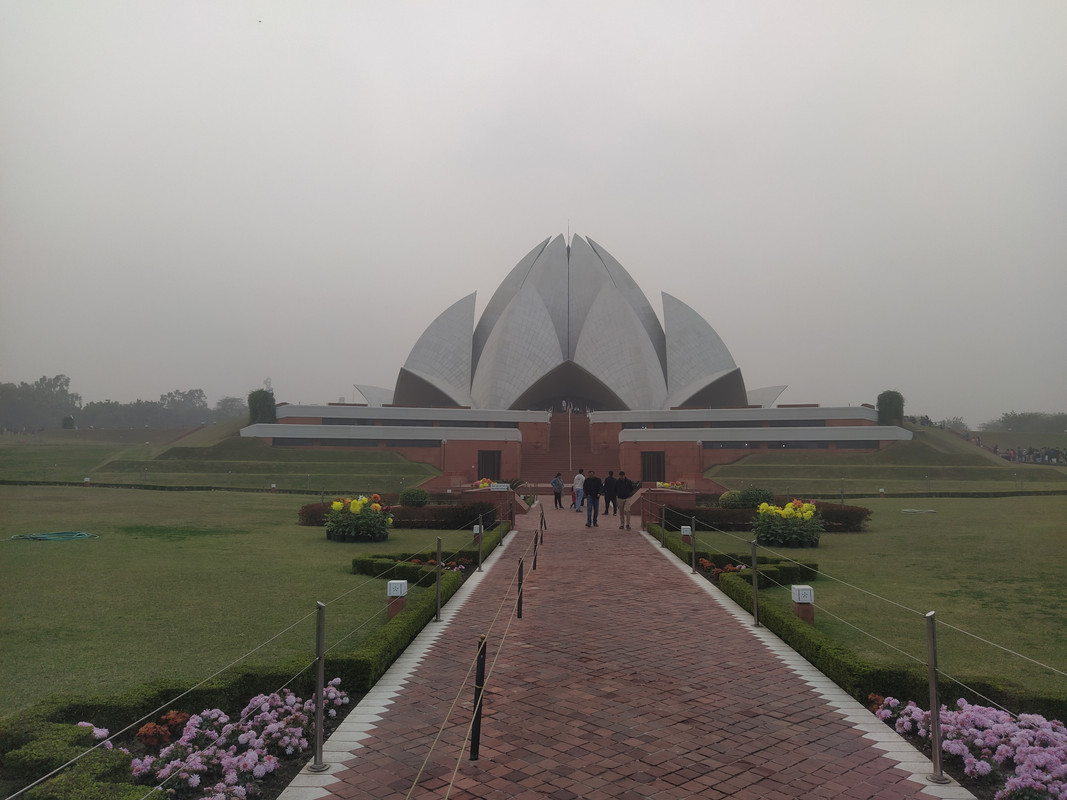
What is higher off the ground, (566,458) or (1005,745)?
(566,458)

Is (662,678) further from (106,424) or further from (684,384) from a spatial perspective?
(106,424)

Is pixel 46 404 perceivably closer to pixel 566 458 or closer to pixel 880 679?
pixel 566 458

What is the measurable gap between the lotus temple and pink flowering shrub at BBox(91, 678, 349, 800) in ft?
44.3

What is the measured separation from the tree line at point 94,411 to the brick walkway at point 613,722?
12.6 meters

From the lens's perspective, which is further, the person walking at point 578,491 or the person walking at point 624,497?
the person walking at point 578,491

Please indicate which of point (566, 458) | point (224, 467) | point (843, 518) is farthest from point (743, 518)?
point (224, 467)

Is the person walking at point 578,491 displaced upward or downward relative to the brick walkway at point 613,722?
upward

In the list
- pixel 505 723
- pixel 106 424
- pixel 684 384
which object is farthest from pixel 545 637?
pixel 106 424

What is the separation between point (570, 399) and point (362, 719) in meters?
32.3

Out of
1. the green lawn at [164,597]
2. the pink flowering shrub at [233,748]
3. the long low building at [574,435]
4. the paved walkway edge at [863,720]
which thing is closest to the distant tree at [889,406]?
the long low building at [574,435]

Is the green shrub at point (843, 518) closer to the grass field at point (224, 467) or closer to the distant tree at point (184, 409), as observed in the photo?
the grass field at point (224, 467)

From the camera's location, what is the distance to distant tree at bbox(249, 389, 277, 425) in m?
25.9

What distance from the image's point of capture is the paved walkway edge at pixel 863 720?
8.51ft

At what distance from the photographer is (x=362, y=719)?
320 centimetres
